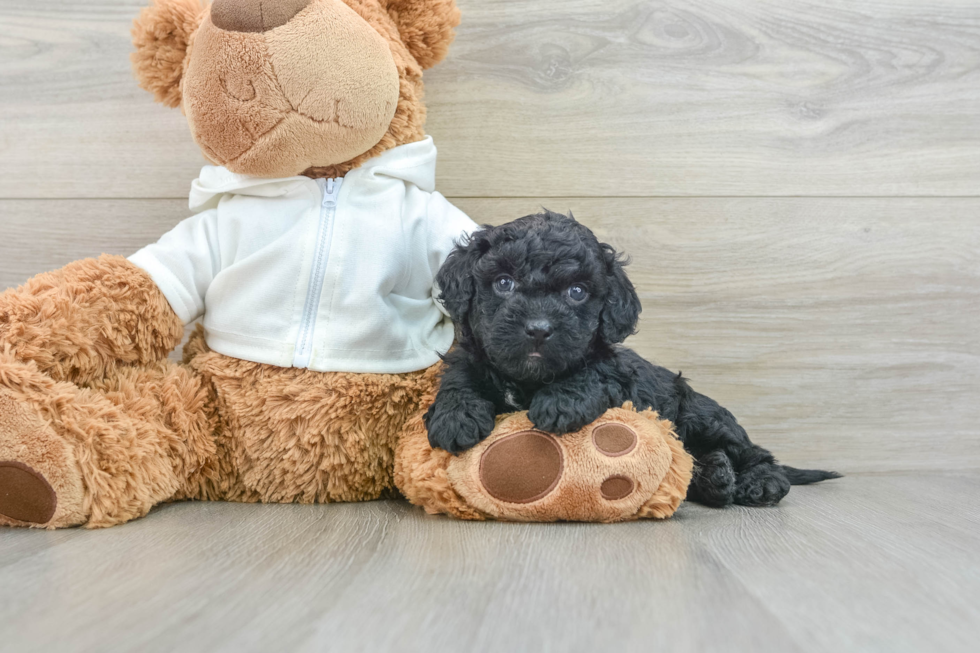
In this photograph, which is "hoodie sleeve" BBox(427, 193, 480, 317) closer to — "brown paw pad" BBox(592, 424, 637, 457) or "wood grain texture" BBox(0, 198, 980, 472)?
"wood grain texture" BBox(0, 198, 980, 472)

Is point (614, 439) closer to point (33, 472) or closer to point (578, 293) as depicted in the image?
point (578, 293)

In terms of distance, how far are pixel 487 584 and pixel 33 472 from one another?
645mm

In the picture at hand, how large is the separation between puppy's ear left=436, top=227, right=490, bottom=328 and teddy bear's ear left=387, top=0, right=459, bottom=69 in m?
0.41

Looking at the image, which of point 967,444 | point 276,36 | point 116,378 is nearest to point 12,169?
point 116,378

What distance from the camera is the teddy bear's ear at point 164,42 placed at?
1.19 m

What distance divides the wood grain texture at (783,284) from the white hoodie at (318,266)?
0.90ft

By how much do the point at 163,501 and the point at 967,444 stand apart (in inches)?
61.3

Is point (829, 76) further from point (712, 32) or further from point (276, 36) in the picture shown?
point (276, 36)

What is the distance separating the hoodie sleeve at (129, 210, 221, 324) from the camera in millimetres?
1187

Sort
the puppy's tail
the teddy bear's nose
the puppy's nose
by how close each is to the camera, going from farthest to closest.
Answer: the puppy's tail, the teddy bear's nose, the puppy's nose

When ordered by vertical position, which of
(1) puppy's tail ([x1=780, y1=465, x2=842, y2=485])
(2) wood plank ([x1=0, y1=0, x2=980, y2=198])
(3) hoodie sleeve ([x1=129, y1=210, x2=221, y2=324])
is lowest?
(1) puppy's tail ([x1=780, y1=465, x2=842, y2=485])

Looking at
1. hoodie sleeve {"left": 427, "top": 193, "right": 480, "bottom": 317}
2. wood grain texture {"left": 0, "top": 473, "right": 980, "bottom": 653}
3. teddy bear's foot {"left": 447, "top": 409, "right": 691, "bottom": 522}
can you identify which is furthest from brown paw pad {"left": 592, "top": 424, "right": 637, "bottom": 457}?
Answer: hoodie sleeve {"left": 427, "top": 193, "right": 480, "bottom": 317}

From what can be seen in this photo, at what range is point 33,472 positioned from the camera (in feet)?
3.20

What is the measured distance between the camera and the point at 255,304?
3.90 feet
